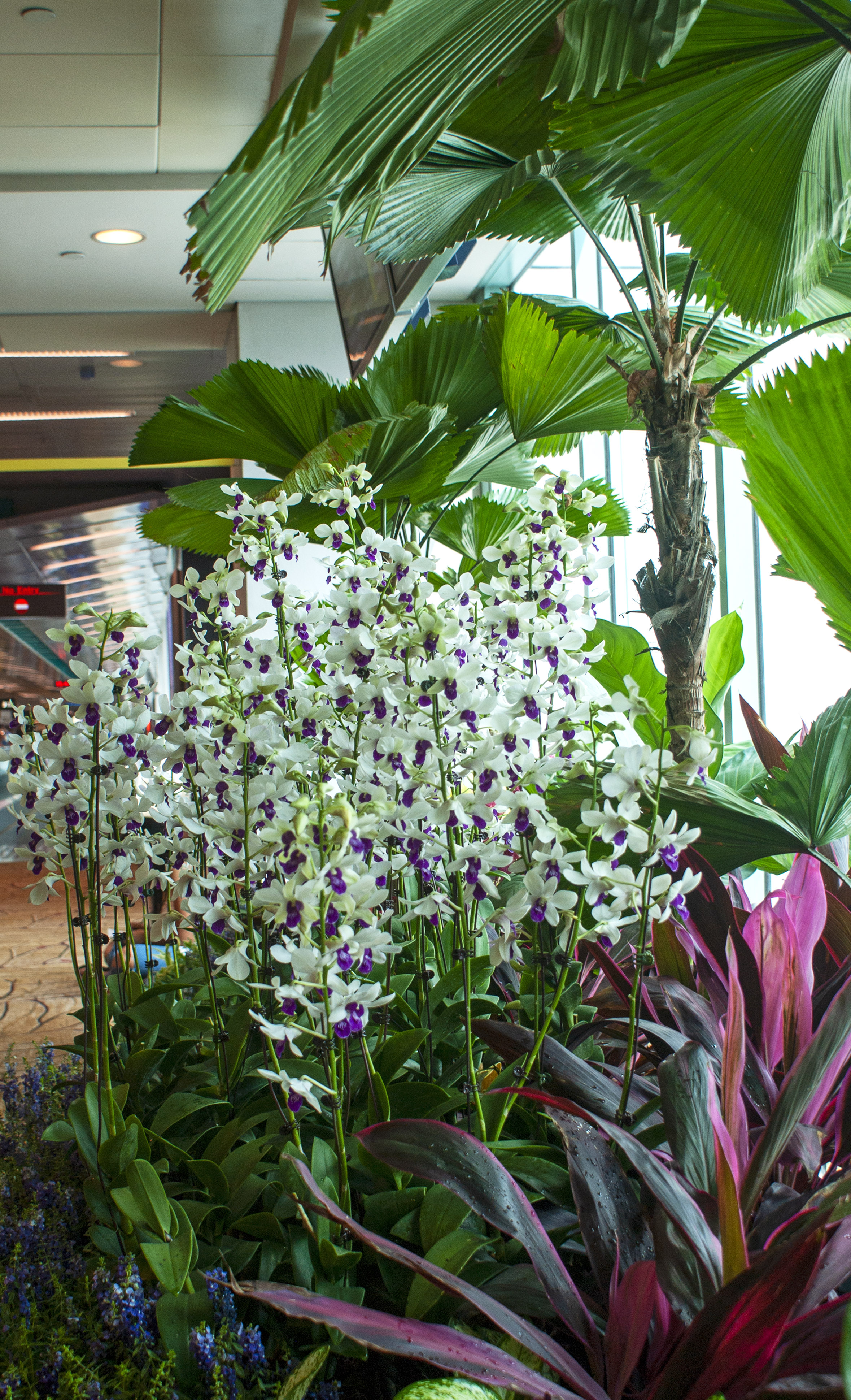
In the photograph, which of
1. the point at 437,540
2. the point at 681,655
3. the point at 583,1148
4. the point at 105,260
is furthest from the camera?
the point at 105,260

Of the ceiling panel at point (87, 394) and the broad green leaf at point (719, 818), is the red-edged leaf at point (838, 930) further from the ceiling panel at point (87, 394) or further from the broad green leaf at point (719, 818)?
the ceiling panel at point (87, 394)

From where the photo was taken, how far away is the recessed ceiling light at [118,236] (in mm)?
3920

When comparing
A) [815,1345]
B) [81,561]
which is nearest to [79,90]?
[815,1345]

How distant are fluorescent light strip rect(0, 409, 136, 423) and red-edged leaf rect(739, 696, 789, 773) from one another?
5.64 metres

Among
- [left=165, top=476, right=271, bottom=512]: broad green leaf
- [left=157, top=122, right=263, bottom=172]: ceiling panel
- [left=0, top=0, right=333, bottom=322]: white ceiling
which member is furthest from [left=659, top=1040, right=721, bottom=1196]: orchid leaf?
[left=157, top=122, right=263, bottom=172]: ceiling panel

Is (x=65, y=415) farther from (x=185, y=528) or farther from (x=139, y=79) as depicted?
(x=185, y=528)

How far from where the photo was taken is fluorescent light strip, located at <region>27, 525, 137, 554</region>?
772 cm

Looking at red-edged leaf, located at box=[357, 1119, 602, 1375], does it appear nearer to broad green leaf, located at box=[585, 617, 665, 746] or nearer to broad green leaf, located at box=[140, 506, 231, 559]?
broad green leaf, located at box=[585, 617, 665, 746]

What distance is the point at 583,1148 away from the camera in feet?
2.95

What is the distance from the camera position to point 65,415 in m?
6.46

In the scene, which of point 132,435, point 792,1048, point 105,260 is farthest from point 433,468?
point 132,435

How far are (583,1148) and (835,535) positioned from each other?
704 mm

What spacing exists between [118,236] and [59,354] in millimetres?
1572

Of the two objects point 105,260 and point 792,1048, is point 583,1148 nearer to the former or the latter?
point 792,1048
